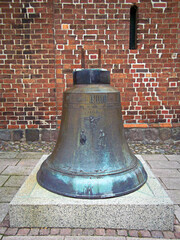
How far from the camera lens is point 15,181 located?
276cm

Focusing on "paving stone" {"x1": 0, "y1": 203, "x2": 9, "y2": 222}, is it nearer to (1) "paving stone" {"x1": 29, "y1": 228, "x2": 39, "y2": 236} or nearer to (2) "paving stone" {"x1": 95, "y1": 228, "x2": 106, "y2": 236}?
(1) "paving stone" {"x1": 29, "y1": 228, "x2": 39, "y2": 236}

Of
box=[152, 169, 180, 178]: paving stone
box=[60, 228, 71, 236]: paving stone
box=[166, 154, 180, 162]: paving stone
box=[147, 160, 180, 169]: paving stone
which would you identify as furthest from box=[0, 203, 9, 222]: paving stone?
box=[166, 154, 180, 162]: paving stone

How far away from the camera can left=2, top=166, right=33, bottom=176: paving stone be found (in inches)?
119

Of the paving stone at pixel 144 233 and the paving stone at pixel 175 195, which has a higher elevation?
the paving stone at pixel 144 233

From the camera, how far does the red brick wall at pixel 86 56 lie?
14.0 feet

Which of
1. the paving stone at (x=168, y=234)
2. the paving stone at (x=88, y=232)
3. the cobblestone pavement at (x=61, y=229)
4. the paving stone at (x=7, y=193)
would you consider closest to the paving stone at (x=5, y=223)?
the cobblestone pavement at (x=61, y=229)

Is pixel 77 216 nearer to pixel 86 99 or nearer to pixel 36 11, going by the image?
pixel 86 99

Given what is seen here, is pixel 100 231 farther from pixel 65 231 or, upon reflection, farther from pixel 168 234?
pixel 168 234

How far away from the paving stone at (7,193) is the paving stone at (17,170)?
473 mm

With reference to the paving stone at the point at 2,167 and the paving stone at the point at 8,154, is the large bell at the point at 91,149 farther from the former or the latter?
the paving stone at the point at 8,154

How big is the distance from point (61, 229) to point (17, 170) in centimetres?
166

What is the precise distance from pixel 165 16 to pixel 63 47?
2358 millimetres

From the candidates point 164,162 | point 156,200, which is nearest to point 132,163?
point 156,200

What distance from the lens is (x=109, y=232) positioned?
1722mm
